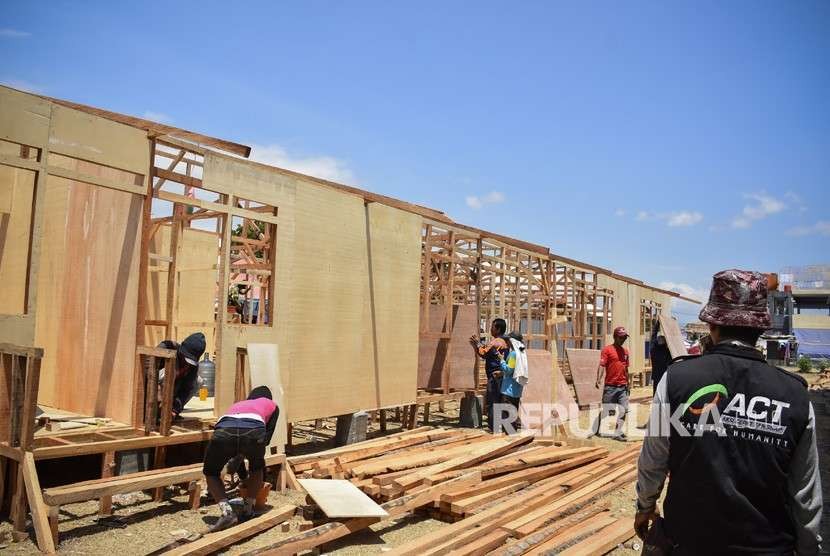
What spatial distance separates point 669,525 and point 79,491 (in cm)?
496

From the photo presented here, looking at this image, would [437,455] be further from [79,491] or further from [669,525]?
[669,525]

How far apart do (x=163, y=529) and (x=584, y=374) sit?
11.7 meters

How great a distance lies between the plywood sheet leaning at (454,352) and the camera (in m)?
12.4

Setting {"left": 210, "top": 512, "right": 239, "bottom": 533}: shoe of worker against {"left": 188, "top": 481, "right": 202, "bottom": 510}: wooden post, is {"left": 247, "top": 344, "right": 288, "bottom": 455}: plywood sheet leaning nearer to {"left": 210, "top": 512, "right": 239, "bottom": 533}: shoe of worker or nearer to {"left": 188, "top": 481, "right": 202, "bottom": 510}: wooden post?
{"left": 188, "top": 481, "right": 202, "bottom": 510}: wooden post

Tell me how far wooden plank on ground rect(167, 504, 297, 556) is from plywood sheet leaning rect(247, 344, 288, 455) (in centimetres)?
141

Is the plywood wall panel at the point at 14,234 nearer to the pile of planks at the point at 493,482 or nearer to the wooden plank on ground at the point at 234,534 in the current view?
the wooden plank on ground at the point at 234,534

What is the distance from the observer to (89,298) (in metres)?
8.27

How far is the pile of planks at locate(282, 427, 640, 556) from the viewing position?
5.90 metres

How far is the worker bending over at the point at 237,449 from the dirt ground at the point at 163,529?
13.0 inches

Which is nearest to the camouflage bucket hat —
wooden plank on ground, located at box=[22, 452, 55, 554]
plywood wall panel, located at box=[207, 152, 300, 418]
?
wooden plank on ground, located at box=[22, 452, 55, 554]

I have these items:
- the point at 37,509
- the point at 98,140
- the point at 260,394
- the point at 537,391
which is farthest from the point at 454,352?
the point at 37,509

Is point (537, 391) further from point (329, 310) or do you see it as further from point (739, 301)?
point (739, 301)

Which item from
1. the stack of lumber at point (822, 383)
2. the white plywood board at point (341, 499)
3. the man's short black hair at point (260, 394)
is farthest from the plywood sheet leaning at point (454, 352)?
the stack of lumber at point (822, 383)

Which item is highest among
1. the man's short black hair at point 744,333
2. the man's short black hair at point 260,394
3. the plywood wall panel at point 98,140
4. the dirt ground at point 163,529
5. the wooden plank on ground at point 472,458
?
the plywood wall panel at point 98,140
